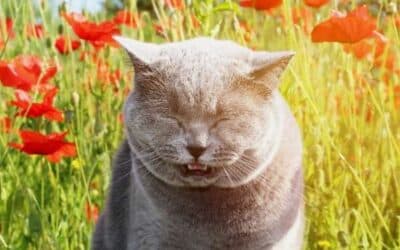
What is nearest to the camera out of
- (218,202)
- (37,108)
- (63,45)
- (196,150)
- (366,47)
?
(196,150)

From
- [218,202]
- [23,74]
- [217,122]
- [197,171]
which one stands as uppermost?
[23,74]

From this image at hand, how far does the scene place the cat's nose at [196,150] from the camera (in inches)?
77.7

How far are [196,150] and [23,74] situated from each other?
40.4 inches

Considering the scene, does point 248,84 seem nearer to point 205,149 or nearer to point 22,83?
point 205,149

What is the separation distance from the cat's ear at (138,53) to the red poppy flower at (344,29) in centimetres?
57

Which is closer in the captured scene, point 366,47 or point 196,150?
point 196,150

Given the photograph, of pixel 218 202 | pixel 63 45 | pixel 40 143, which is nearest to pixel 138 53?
pixel 218 202

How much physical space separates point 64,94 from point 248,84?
1.67m

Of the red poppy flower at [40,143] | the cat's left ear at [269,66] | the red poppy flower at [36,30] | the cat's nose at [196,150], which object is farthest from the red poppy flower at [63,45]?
the cat's nose at [196,150]

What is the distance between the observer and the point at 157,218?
232cm

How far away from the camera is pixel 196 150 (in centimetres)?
198

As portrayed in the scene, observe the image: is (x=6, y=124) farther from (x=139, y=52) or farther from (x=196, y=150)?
(x=196, y=150)

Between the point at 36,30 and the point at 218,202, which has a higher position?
the point at 36,30

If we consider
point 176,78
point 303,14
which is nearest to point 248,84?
point 176,78
